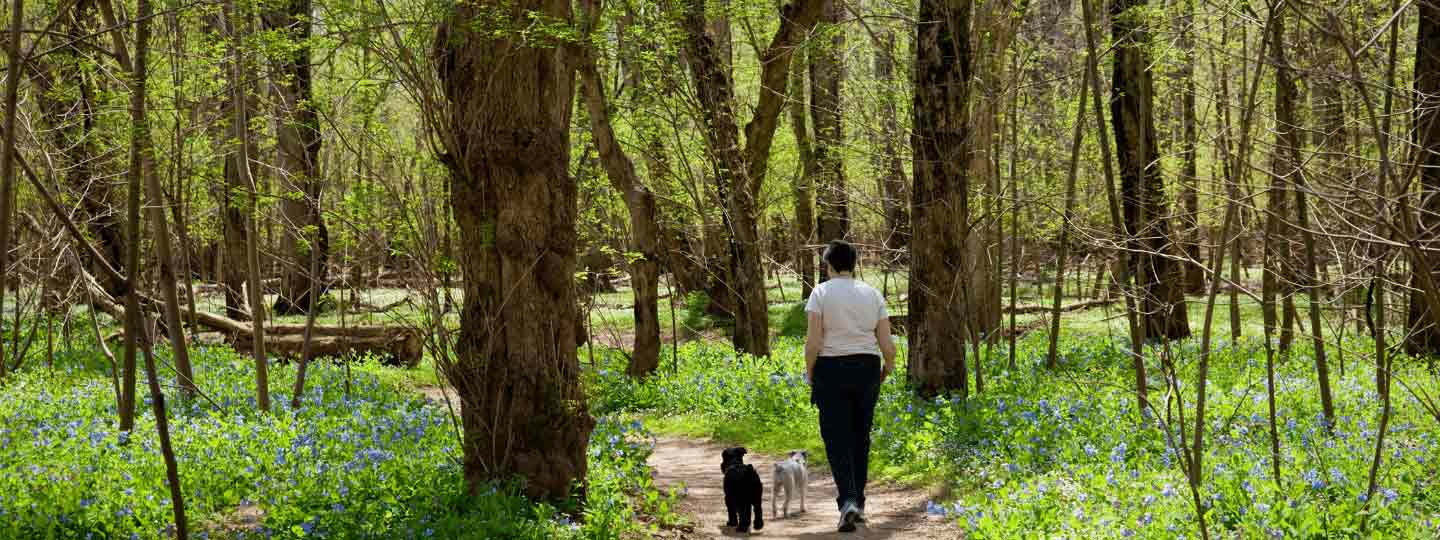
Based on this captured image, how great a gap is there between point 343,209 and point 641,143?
6.68 metres

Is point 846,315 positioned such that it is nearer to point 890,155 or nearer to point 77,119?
point 890,155

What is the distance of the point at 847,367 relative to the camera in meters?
6.62

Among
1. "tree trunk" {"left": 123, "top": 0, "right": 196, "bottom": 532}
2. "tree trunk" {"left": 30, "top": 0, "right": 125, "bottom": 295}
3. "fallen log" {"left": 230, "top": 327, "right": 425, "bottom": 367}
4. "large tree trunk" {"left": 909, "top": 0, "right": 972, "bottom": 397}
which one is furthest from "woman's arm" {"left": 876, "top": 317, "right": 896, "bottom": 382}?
"fallen log" {"left": 230, "top": 327, "right": 425, "bottom": 367}

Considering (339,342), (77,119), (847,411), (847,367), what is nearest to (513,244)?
(847,367)

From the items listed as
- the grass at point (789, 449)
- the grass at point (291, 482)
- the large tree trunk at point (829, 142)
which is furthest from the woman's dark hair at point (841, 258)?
the large tree trunk at point (829, 142)

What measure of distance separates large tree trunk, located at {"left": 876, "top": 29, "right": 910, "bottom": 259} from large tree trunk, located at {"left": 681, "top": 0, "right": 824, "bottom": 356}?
1.36m

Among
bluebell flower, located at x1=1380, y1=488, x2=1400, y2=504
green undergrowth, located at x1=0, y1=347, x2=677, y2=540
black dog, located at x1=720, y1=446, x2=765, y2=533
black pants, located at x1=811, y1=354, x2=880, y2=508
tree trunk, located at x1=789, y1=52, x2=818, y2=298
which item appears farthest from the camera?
tree trunk, located at x1=789, y1=52, x2=818, y2=298

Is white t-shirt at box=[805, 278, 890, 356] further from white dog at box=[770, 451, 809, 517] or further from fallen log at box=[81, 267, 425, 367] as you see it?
fallen log at box=[81, 267, 425, 367]

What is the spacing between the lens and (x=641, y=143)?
610 inches

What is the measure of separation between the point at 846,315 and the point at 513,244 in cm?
194

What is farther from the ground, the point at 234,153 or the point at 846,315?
the point at 234,153

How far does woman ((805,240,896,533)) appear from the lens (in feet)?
21.6

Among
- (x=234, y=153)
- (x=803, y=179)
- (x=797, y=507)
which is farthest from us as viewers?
(x=803, y=179)

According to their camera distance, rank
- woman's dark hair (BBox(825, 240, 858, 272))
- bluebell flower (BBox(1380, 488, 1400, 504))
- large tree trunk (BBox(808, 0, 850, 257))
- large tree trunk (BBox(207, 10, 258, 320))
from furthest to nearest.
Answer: large tree trunk (BBox(808, 0, 850, 257)), large tree trunk (BBox(207, 10, 258, 320)), woman's dark hair (BBox(825, 240, 858, 272)), bluebell flower (BBox(1380, 488, 1400, 504))
